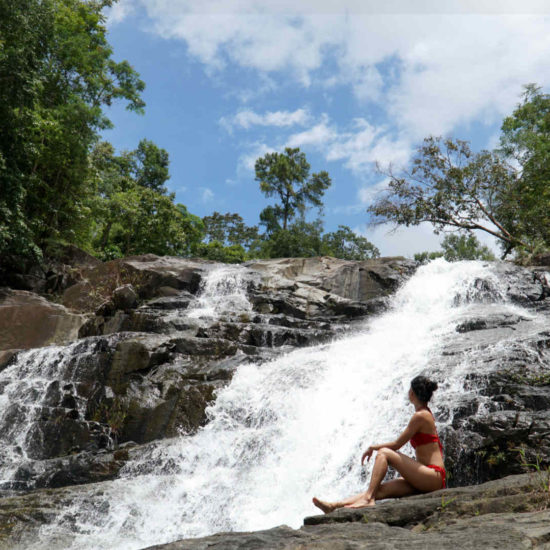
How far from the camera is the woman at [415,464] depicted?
15.6 feet

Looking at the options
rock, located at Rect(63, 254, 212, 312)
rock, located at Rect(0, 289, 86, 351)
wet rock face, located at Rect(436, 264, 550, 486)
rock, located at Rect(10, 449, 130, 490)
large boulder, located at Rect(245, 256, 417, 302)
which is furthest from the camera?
rock, located at Rect(63, 254, 212, 312)

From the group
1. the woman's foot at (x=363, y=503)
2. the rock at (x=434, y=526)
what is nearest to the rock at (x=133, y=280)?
the woman's foot at (x=363, y=503)

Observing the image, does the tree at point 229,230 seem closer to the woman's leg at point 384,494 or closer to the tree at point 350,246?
the tree at point 350,246

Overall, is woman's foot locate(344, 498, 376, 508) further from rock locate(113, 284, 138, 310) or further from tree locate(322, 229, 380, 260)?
tree locate(322, 229, 380, 260)

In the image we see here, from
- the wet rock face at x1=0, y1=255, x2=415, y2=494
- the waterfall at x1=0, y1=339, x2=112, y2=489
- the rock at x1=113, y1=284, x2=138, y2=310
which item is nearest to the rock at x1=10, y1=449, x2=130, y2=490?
the wet rock face at x1=0, y1=255, x2=415, y2=494

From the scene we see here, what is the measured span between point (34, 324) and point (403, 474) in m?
15.8

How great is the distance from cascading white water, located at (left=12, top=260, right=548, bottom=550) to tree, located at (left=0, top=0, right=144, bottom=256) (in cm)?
1184

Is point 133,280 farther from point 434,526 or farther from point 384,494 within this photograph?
point 434,526

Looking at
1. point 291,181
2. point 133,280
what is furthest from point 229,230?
point 133,280

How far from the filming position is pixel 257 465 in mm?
8367

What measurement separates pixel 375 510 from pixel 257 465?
4.44 meters

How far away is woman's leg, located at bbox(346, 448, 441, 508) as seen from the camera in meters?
4.72

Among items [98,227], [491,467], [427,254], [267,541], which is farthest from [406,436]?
[427,254]

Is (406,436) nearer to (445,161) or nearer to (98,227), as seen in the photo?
(445,161)
